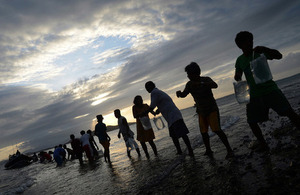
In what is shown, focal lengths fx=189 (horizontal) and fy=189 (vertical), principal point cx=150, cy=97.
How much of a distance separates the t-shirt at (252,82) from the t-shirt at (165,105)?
2.15 metres

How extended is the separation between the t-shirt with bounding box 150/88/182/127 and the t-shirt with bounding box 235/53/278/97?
2153 mm

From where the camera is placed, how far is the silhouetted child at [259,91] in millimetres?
3020

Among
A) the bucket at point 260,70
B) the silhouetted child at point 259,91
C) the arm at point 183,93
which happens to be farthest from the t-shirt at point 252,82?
the arm at point 183,93

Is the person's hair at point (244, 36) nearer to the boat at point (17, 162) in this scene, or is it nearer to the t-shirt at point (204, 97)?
the t-shirt at point (204, 97)

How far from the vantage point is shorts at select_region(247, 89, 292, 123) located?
302 cm

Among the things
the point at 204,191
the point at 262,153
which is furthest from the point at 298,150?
the point at 204,191

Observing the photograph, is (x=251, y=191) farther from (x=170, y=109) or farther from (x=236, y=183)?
(x=170, y=109)

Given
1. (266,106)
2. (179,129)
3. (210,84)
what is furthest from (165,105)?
(266,106)

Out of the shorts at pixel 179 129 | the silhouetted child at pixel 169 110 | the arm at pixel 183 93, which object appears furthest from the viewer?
the silhouetted child at pixel 169 110

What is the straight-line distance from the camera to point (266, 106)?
127 inches

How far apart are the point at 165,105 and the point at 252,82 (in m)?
2.43

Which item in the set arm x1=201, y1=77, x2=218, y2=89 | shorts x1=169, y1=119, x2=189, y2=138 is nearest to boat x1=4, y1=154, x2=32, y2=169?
shorts x1=169, y1=119, x2=189, y2=138

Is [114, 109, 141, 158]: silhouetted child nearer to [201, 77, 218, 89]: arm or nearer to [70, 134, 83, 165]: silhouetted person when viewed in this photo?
[201, 77, 218, 89]: arm

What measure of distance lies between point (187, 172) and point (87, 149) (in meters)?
8.61
